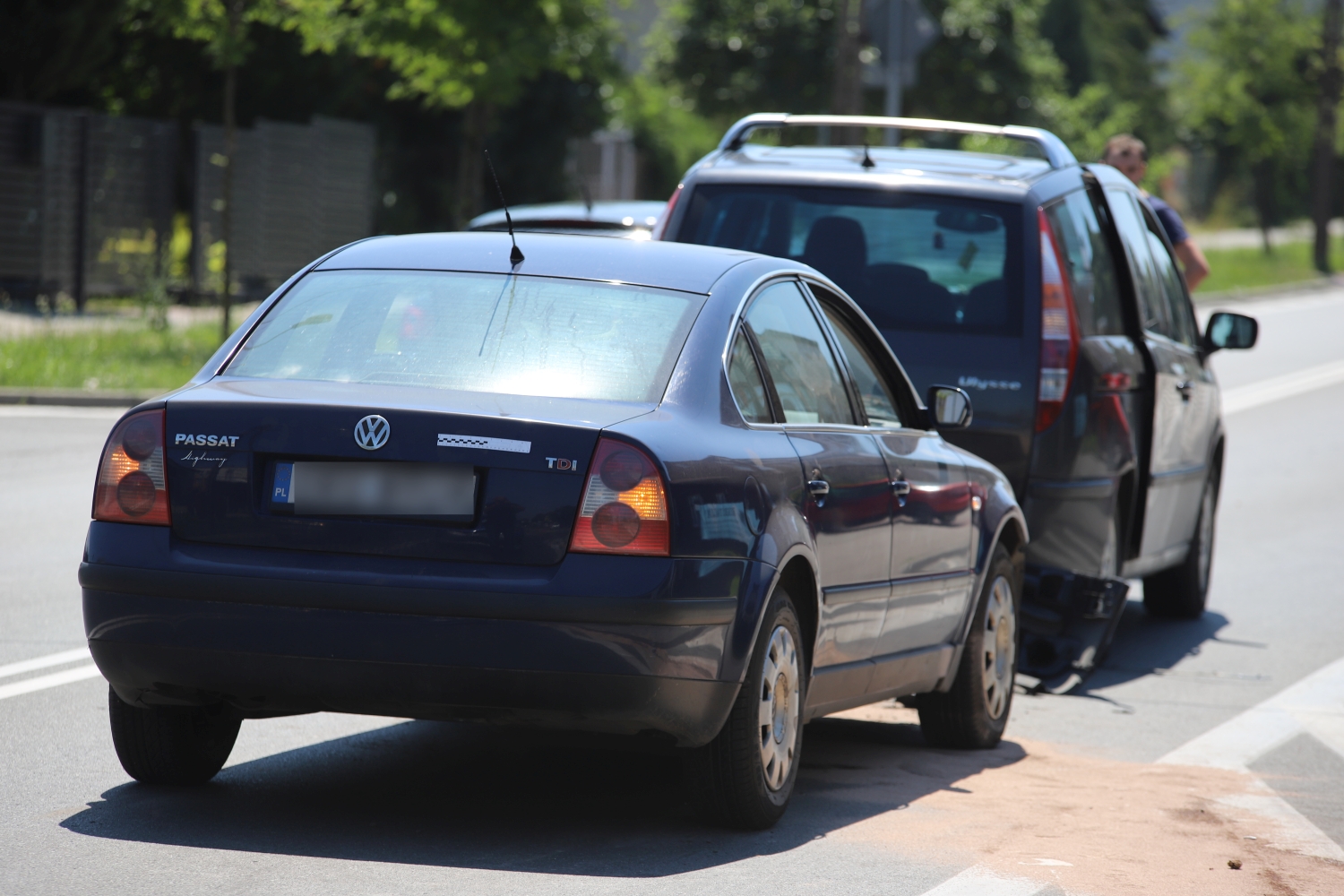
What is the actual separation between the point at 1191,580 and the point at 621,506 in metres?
6.23

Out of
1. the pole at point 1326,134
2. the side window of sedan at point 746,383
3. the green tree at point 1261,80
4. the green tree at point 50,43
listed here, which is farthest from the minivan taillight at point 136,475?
the green tree at point 1261,80

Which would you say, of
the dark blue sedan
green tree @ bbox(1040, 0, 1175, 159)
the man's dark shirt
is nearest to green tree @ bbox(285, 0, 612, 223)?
the man's dark shirt

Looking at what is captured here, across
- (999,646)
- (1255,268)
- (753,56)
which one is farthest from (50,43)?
(1255,268)

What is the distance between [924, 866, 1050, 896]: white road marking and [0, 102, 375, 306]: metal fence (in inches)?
727

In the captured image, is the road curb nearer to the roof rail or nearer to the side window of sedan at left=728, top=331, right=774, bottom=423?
the roof rail

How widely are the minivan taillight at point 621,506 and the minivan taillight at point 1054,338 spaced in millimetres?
3537

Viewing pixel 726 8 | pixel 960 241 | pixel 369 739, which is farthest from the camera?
pixel 726 8

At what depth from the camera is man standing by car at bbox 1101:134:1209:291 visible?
476 inches

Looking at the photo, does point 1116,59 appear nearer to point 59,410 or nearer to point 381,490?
point 59,410

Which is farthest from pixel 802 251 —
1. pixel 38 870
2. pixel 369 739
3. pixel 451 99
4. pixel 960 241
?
pixel 451 99

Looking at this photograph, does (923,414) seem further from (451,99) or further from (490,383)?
(451,99)

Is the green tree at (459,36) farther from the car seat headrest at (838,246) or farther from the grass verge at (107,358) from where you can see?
the car seat headrest at (838,246)

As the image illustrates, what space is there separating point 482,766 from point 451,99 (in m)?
16.1

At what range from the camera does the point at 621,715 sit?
4.76 m
